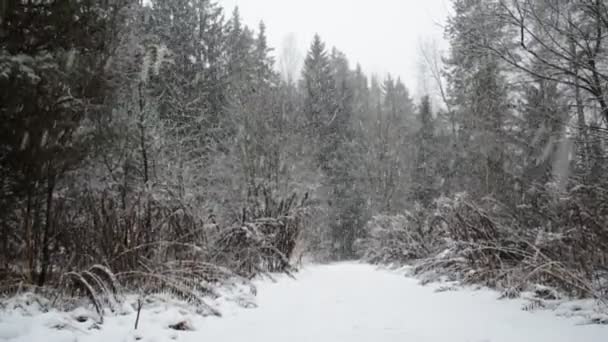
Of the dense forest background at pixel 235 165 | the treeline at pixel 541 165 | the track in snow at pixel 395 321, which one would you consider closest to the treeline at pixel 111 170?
the dense forest background at pixel 235 165

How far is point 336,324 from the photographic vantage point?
2.48 meters

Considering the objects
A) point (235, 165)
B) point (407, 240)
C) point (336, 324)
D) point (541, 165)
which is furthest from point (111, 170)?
point (235, 165)

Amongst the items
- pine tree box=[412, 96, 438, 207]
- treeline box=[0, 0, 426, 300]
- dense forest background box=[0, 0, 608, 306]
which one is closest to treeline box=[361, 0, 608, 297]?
dense forest background box=[0, 0, 608, 306]

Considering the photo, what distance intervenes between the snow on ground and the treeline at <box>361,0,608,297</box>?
1.32 feet

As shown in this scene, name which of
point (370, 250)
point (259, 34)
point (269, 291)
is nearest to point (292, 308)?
point (269, 291)

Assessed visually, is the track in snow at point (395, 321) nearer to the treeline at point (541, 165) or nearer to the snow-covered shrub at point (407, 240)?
the treeline at point (541, 165)

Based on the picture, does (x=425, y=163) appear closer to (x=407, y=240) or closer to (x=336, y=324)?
(x=407, y=240)

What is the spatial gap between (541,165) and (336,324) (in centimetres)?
568

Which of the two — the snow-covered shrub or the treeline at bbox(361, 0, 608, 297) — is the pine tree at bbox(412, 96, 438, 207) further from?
the treeline at bbox(361, 0, 608, 297)

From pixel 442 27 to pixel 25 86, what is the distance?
11.7 ft

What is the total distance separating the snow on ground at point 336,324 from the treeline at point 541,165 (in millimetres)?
403

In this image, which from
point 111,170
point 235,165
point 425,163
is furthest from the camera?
point 425,163

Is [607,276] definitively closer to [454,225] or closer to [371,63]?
[454,225]

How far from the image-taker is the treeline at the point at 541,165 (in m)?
2.77
